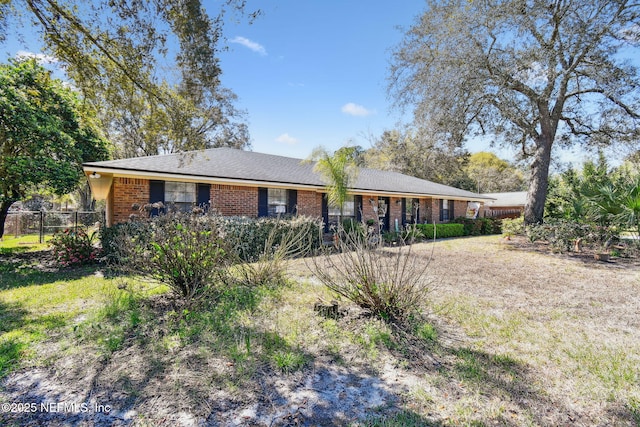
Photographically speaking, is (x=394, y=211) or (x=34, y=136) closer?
(x=34, y=136)

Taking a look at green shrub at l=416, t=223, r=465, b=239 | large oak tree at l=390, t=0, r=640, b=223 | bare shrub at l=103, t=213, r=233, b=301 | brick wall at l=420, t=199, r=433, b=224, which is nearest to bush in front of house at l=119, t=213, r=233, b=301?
bare shrub at l=103, t=213, r=233, b=301

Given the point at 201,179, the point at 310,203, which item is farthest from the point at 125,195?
the point at 310,203

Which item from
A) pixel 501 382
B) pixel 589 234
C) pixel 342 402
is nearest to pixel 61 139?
pixel 342 402

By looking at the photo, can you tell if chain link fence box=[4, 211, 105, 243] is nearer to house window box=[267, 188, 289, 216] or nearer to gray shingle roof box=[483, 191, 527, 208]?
house window box=[267, 188, 289, 216]

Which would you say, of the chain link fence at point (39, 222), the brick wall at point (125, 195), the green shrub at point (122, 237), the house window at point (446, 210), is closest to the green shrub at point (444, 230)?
the house window at point (446, 210)

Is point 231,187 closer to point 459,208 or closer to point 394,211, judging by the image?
point 394,211

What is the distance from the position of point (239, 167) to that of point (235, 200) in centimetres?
173

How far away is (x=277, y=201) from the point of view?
13445mm

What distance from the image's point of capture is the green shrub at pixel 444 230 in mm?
17344

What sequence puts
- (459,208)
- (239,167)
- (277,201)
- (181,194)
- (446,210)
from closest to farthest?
1. (181,194)
2. (239,167)
3. (277,201)
4. (446,210)
5. (459,208)

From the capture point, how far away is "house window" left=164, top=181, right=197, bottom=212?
1063 cm

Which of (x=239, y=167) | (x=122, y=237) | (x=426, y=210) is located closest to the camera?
(x=122, y=237)

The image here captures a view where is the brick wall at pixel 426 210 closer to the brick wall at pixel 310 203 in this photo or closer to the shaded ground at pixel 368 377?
the brick wall at pixel 310 203

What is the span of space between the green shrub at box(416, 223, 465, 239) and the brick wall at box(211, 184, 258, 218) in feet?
32.7
